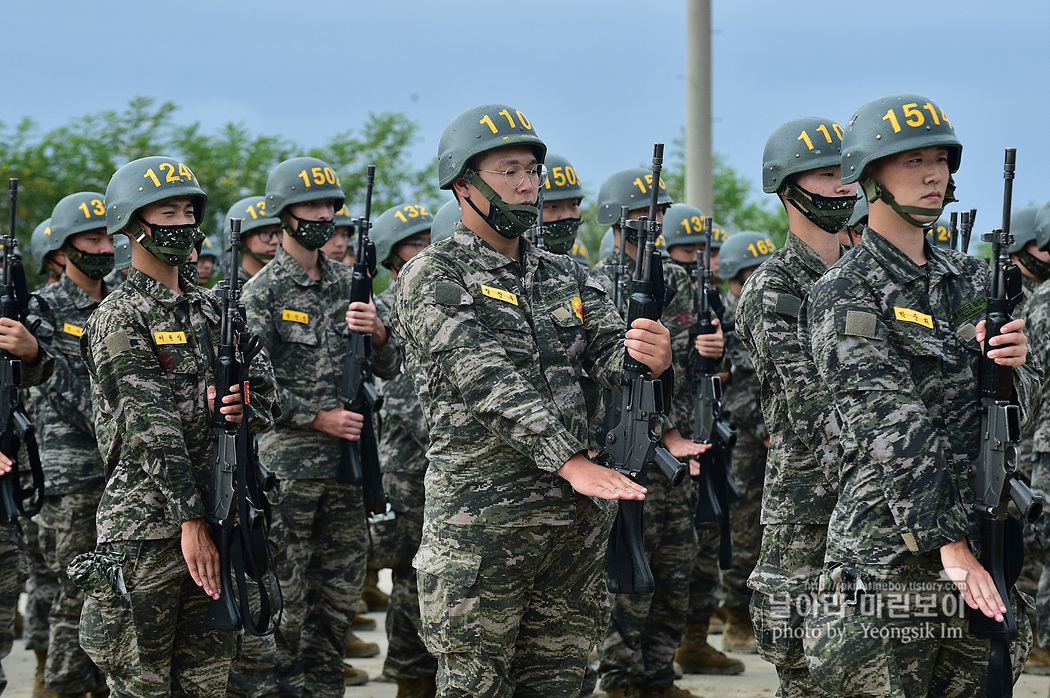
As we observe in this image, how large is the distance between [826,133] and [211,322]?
279 cm

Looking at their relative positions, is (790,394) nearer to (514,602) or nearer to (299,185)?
(514,602)

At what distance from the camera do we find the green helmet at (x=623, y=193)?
807cm

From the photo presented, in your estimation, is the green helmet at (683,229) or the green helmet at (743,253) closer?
the green helmet at (683,229)

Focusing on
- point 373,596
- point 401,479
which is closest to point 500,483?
point 401,479

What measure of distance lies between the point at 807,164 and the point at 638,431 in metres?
1.74

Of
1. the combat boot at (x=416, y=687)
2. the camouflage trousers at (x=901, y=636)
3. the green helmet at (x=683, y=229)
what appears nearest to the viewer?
the camouflage trousers at (x=901, y=636)

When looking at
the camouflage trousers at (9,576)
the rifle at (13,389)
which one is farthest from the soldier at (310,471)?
the camouflage trousers at (9,576)

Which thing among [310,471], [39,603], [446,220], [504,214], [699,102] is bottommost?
[39,603]

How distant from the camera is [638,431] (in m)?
4.16

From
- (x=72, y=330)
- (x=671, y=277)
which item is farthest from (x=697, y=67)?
(x=72, y=330)

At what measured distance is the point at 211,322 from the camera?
5078 mm

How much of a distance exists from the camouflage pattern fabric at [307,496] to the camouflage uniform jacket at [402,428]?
0.66 metres

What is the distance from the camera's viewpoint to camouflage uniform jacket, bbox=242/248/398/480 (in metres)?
6.45

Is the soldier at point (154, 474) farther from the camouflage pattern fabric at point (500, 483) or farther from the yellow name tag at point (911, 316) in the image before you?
the yellow name tag at point (911, 316)
